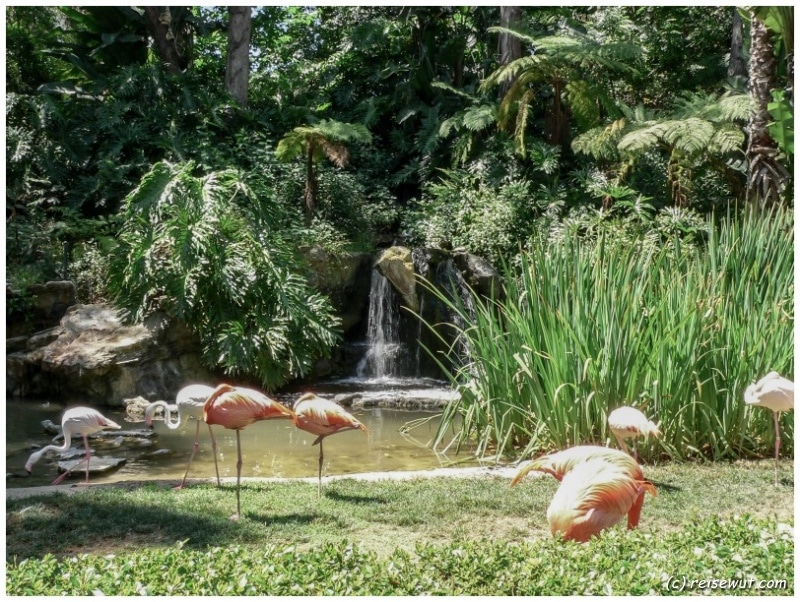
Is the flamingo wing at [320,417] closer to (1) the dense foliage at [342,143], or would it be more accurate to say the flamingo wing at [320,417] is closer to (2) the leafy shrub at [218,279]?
(1) the dense foliage at [342,143]

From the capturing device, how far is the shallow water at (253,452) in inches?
227

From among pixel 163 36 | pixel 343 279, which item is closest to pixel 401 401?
pixel 343 279

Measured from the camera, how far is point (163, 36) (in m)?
14.6

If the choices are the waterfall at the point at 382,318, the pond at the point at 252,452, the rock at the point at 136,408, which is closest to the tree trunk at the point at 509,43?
the waterfall at the point at 382,318

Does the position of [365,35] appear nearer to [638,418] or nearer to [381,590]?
[638,418]

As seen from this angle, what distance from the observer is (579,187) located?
42.0 ft

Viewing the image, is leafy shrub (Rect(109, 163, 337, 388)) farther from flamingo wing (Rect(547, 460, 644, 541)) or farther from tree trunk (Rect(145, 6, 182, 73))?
tree trunk (Rect(145, 6, 182, 73))

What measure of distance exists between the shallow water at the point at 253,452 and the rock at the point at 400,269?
2915 mm

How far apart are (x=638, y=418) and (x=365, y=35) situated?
12043 millimetres

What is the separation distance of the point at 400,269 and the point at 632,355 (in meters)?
5.59

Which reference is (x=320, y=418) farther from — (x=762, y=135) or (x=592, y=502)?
(x=762, y=135)

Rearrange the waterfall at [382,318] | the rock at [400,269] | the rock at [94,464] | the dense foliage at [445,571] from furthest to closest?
the waterfall at [382,318], the rock at [400,269], the rock at [94,464], the dense foliage at [445,571]

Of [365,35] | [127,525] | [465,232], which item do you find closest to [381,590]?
[127,525]

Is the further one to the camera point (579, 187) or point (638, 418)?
point (579, 187)
